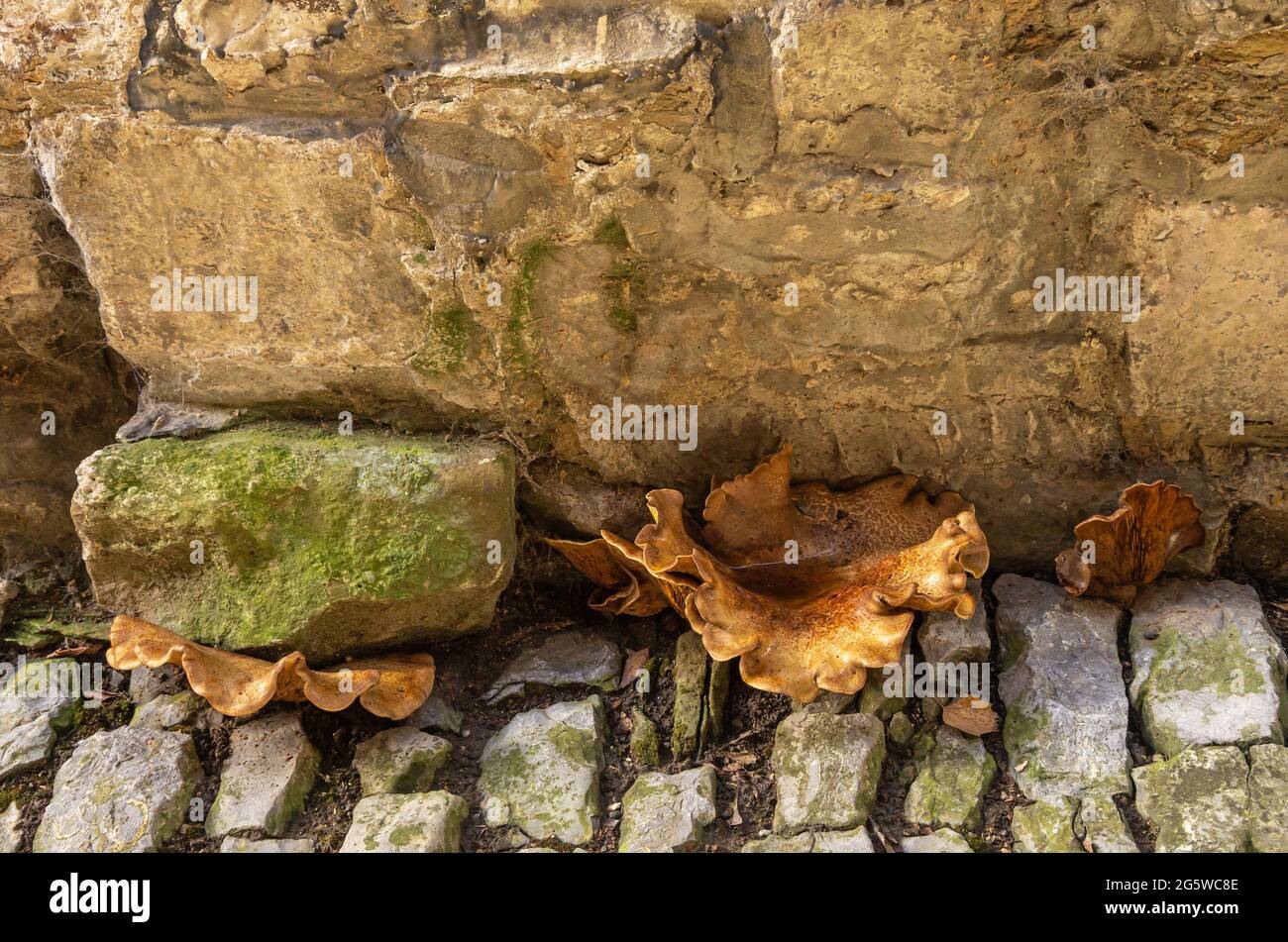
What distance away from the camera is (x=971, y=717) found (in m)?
3.13

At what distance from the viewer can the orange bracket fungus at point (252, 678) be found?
2.93 m

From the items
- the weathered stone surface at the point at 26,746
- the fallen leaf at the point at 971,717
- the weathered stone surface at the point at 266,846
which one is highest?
the fallen leaf at the point at 971,717

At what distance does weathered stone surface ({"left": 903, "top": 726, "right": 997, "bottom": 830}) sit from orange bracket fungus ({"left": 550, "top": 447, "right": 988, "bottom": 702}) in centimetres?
47

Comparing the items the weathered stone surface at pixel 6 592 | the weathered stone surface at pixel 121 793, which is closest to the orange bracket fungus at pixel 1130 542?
the weathered stone surface at pixel 121 793

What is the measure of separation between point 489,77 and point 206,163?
3.21 ft

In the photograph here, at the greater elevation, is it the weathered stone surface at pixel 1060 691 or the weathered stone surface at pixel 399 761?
the weathered stone surface at pixel 1060 691

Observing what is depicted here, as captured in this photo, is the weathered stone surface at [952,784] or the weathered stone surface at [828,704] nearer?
the weathered stone surface at [952,784]

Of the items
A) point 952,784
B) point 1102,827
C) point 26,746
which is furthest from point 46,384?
point 1102,827

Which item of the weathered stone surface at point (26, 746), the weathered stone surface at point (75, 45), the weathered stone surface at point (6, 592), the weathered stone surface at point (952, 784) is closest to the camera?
the weathered stone surface at point (952, 784)

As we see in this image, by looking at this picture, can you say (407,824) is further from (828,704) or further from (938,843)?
(938,843)

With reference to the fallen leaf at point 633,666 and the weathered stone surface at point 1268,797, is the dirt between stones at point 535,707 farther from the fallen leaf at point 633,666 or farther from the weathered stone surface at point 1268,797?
the weathered stone surface at point 1268,797

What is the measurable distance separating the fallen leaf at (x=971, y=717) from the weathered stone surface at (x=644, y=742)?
0.94 metres

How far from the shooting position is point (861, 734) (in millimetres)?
3090

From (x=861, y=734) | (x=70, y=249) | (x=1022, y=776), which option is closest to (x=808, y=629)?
(x=861, y=734)
